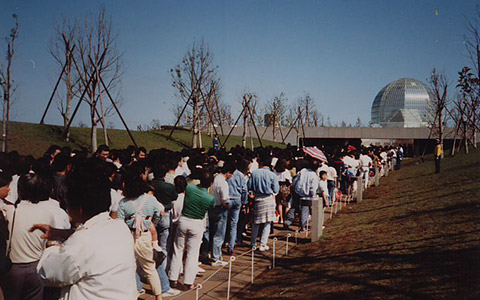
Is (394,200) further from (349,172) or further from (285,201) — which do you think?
(285,201)

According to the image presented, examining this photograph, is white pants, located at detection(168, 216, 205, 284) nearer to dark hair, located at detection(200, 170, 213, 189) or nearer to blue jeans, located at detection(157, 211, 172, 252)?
blue jeans, located at detection(157, 211, 172, 252)

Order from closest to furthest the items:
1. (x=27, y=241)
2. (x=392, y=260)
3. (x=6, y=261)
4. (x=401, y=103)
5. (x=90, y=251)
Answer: (x=90, y=251), (x=6, y=261), (x=27, y=241), (x=392, y=260), (x=401, y=103)

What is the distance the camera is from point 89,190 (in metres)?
2.48

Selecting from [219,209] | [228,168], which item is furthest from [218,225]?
[228,168]

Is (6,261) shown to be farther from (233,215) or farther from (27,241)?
(233,215)

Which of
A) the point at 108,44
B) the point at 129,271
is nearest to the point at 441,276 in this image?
the point at 129,271

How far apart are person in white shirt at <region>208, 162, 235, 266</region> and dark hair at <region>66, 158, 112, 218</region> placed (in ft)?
15.2

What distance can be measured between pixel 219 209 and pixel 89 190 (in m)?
5.01

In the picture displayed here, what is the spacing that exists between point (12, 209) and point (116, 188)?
2111mm

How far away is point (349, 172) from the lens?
15766 mm

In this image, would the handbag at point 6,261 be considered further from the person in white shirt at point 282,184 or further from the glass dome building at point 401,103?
the glass dome building at point 401,103

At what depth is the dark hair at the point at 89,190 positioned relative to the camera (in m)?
2.47

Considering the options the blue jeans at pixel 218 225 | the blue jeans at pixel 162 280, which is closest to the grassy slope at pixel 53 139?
the blue jeans at pixel 218 225

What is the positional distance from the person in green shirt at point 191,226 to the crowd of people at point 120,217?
15 mm
